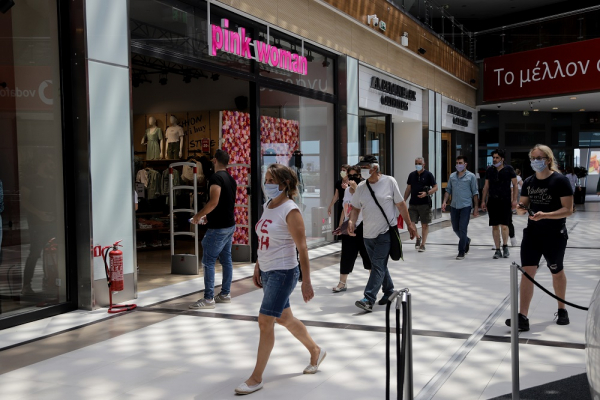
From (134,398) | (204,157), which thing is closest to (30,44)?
(134,398)

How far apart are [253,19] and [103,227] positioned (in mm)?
4574

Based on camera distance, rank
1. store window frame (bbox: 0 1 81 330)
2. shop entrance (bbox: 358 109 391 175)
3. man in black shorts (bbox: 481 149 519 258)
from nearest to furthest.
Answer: store window frame (bbox: 0 1 81 330) → man in black shorts (bbox: 481 149 519 258) → shop entrance (bbox: 358 109 391 175)

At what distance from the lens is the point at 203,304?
257 inches

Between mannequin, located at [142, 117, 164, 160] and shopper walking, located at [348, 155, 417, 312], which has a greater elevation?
mannequin, located at [142, 117, 164, 160]

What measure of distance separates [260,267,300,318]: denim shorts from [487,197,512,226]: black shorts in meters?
6.69

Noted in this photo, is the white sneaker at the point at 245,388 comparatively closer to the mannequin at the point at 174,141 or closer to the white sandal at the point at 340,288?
the white sandal at the point at 340,288

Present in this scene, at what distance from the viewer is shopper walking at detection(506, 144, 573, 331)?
532 cm

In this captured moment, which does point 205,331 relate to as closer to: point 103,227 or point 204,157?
point 103,227

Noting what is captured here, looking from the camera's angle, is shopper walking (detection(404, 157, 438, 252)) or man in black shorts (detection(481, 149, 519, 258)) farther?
shopper walking (detection(404, 157, 438, 252))

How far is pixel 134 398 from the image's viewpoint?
3865 mm

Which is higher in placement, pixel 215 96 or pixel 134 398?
pixel 215 96

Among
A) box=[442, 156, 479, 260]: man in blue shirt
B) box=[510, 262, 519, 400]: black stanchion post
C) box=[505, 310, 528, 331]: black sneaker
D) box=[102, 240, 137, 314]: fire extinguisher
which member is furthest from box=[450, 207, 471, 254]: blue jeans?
box=[510, 262, 519, 400]: black stanchion post

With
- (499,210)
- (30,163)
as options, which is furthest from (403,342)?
(499,210)

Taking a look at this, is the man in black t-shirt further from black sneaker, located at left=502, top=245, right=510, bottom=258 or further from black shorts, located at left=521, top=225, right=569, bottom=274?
black sneaker, located at left=502, top=245, right=510, bottom=258
